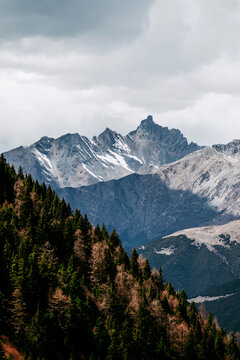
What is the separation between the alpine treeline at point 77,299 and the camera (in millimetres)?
108500

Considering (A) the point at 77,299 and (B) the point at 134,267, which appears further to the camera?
(B) the point at 134,267

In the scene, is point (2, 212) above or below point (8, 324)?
above

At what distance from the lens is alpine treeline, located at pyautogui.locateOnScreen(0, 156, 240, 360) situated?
108 metres

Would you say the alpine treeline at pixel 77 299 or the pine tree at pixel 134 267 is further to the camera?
the pine tree at pixel 134 267

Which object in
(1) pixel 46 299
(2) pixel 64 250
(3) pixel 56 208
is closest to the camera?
(1) pixel 46 299

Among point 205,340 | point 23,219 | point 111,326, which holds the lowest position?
point 205,340

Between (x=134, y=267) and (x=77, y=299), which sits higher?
(x=134, y=267)

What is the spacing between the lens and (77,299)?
127562 mm

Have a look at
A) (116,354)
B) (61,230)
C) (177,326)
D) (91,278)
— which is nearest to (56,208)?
(61,230)

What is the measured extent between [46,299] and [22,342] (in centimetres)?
1454

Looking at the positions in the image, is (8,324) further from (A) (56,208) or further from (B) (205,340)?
(A) (56,208)

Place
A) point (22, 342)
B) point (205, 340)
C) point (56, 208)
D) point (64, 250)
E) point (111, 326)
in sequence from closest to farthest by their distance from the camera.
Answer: point (22, 342) → point (111, 326) → point (205, 340) → point (64, 250) → point (56, 208)

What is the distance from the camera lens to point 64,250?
15862 centimetres

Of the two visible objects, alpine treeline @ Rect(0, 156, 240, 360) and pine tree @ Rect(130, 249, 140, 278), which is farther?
pine tree @ Rect(130, 249, 140, 278)
